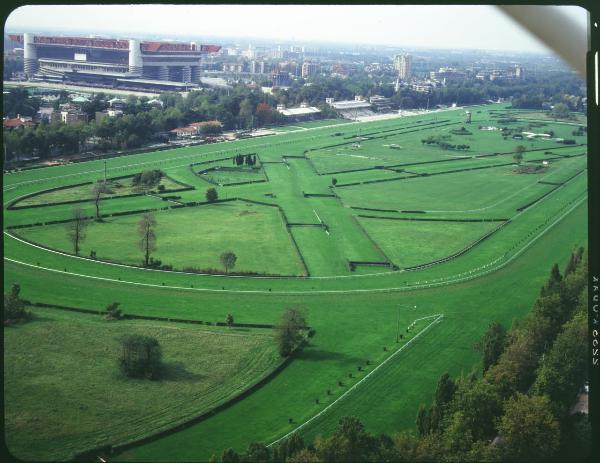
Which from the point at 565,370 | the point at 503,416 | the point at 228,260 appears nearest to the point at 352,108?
the point at 228,260

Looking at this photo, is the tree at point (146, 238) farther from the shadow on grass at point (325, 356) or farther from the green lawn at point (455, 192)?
the green lawn at point (455, 192)

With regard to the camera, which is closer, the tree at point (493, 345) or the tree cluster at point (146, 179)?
the tree at point (493, 345)

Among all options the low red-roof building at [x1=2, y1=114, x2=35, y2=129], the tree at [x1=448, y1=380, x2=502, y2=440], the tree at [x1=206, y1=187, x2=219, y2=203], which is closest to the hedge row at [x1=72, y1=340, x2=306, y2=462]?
the tree at [x1=448, y1=380, x2=502, y2=440]

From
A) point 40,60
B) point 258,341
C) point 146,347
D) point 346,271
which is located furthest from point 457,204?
point 40,60

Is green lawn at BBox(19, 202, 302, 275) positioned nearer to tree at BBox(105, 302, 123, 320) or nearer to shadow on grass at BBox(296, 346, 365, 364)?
tree at BBox(105, 302, 123, 320)

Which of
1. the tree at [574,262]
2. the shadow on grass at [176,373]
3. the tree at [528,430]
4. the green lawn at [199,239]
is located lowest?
the green lawn at [199,239]

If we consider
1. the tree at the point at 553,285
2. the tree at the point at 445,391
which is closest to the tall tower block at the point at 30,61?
the tree at the point at 553,285

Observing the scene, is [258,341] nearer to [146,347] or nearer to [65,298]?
[146,347]
